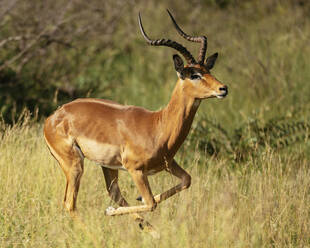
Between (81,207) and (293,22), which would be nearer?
(81,207)

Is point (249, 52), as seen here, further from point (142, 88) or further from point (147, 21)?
point (147, 21)

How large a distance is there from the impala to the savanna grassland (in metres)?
0.34

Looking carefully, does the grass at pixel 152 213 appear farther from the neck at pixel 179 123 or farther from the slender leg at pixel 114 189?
the neck at pixel 179 123

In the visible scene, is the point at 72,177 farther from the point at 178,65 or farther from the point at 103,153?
the point at 178,65

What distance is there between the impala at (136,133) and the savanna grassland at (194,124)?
341 millimetres

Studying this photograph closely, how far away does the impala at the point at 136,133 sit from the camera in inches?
210

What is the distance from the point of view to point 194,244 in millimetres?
4750

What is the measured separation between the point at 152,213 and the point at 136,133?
29.2 inches

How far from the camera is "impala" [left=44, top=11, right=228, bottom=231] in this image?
5.34 metres

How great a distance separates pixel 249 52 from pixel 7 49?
4.59 metres

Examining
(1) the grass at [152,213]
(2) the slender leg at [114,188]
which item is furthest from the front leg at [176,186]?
(2) the slender leg at [114,188]

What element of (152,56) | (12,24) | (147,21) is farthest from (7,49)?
(147,21)

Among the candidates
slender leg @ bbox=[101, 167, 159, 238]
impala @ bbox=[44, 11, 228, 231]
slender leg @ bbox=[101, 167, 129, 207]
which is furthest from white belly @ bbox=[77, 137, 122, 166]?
slender leg @ bbox=[101, 167, 129, 207]

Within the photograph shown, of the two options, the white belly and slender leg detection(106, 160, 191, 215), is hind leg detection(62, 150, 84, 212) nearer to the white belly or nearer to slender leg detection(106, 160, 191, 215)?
the white belly
